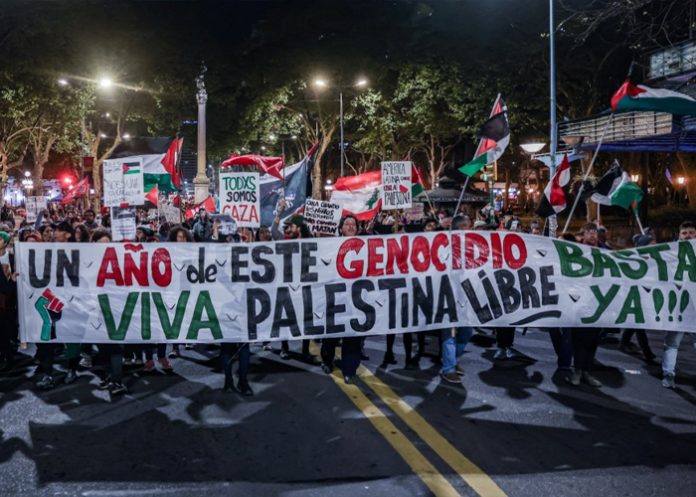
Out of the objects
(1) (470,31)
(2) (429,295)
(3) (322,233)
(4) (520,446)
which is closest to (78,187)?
(3) (322,233)

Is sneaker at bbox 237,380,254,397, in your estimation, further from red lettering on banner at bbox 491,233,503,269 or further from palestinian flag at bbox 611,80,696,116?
palestinian flag at bbox 611,80,696,116

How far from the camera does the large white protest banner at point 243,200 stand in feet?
34.6

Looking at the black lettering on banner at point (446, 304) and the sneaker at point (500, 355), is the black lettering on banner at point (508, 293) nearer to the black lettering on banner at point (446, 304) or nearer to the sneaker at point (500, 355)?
the black lettering on banner at point (446, 304)

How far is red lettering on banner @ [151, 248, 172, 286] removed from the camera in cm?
675

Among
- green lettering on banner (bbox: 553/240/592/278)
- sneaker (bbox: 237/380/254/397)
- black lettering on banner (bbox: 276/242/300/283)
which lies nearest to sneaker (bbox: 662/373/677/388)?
green lettering on banner (bbox: 553/240/592/278)

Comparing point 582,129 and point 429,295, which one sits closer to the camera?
point 429,295

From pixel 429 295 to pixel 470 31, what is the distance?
22.2 m

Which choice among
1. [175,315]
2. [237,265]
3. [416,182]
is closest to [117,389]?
[175,315]

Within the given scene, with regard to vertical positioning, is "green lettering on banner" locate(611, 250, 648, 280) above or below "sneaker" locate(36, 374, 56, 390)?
above

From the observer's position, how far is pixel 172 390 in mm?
7008

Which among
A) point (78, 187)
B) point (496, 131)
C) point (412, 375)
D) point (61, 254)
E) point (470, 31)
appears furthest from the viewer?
point (470, 31)

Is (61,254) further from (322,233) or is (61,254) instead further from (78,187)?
(78,187)

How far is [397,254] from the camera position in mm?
6938

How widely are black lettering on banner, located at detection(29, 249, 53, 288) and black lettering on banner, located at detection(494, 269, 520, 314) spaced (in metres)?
4.50
